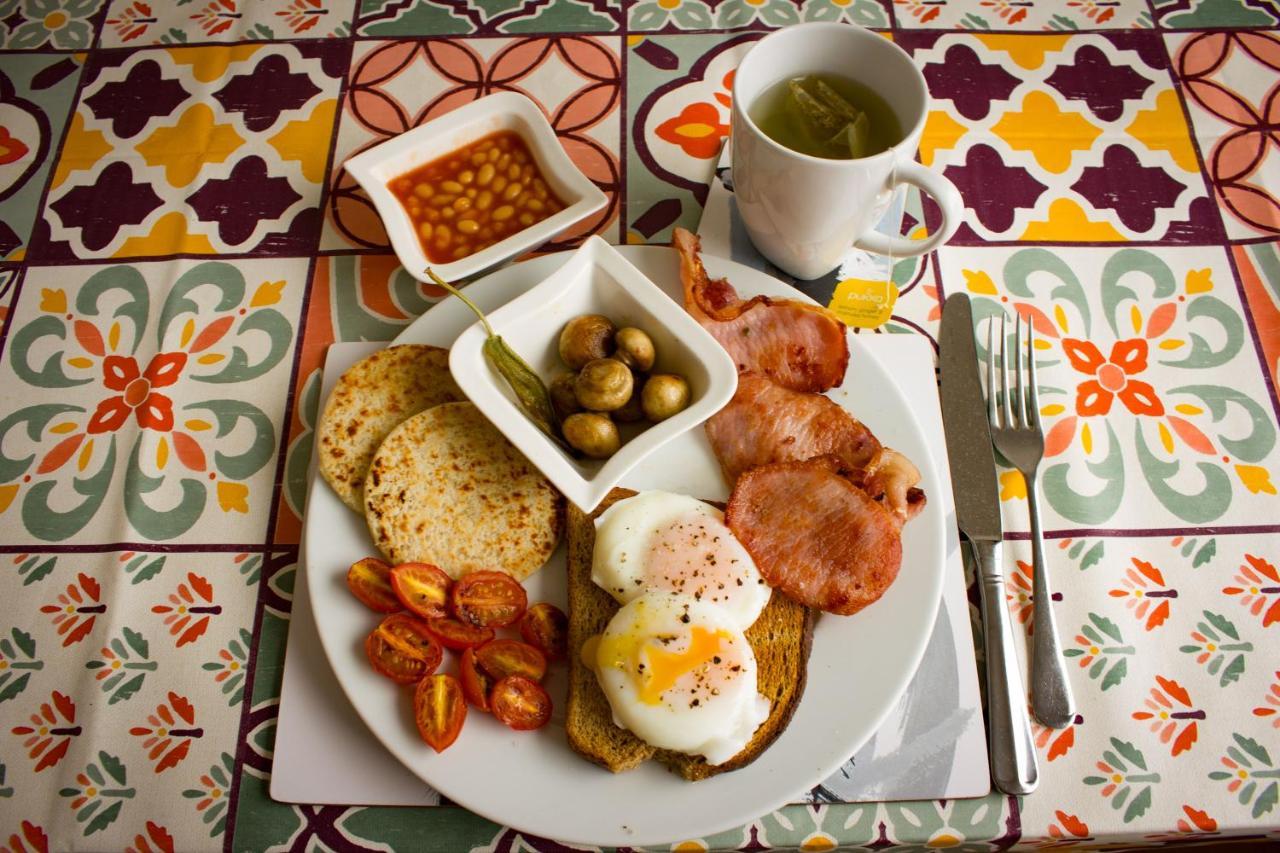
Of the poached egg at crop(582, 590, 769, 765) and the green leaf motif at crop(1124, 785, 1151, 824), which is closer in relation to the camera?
the poached egg at crop(582, 590, 769, 765)

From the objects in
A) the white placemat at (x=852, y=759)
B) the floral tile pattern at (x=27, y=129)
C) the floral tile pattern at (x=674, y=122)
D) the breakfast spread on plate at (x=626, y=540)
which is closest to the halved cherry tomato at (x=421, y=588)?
the breakfast spread on plate at (x=626, y=540)

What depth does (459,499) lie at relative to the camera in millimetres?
1561

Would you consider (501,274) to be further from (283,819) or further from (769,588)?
(283,819)

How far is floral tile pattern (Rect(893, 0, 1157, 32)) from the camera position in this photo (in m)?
2.30

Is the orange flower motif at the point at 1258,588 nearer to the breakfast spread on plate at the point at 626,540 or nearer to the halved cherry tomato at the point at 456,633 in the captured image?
the breakfast spread on plate at the point at 626,540

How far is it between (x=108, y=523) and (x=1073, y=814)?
74.6 inches

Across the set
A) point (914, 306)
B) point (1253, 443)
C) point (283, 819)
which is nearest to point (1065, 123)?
point (914, 306)

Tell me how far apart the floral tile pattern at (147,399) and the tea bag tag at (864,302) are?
1197 mm

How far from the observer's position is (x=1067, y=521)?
173 centimetres

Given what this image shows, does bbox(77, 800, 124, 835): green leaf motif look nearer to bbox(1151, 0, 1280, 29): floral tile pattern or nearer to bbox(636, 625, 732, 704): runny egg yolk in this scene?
bbox(636, 625, 732, 704): runny egg yolk

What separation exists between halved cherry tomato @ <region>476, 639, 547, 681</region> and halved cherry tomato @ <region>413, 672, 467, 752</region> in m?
0.06

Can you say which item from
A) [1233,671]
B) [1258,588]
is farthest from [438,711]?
[1258,588]

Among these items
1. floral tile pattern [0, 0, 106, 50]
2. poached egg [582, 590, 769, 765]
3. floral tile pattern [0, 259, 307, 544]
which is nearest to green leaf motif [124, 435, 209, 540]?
floral tile pattern [0, 259, 307, 544]

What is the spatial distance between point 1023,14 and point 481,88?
1.45m
